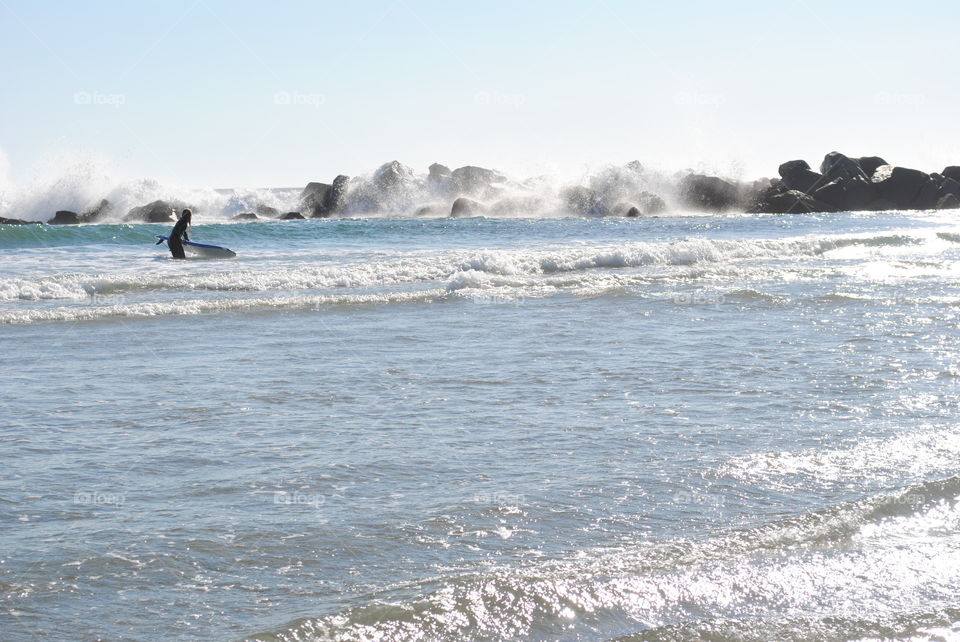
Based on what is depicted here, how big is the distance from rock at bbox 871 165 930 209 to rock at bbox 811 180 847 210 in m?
2.83

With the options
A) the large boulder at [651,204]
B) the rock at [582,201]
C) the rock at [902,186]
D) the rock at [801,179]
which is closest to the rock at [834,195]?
the rock at [801,179]

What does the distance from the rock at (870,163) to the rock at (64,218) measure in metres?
52.9

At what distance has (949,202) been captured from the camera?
6569 centimetres

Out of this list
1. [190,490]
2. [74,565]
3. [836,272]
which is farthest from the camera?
[836,272]

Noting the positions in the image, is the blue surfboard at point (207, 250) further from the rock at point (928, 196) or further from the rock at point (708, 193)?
the rock at point (928, 196)

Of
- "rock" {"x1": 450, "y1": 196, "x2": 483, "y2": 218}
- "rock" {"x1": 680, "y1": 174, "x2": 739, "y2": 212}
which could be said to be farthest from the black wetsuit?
"rock" {"x1": 680, "y1": 174, "x2": 739, "y2": 212}

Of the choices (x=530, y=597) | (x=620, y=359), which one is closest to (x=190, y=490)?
(x=530, y=597)

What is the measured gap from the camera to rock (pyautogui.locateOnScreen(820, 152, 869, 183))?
6556 cm

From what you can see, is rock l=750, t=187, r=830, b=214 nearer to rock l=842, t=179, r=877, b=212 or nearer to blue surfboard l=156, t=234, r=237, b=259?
rock l=842, t=179, r=877, b=212

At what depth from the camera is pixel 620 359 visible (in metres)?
9.30

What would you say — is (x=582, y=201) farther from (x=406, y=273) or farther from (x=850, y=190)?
(x=406, y=273)

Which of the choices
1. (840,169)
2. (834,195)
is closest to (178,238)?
(834,195)

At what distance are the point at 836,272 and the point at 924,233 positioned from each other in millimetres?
15547

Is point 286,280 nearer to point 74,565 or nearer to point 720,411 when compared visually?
point 720,411
